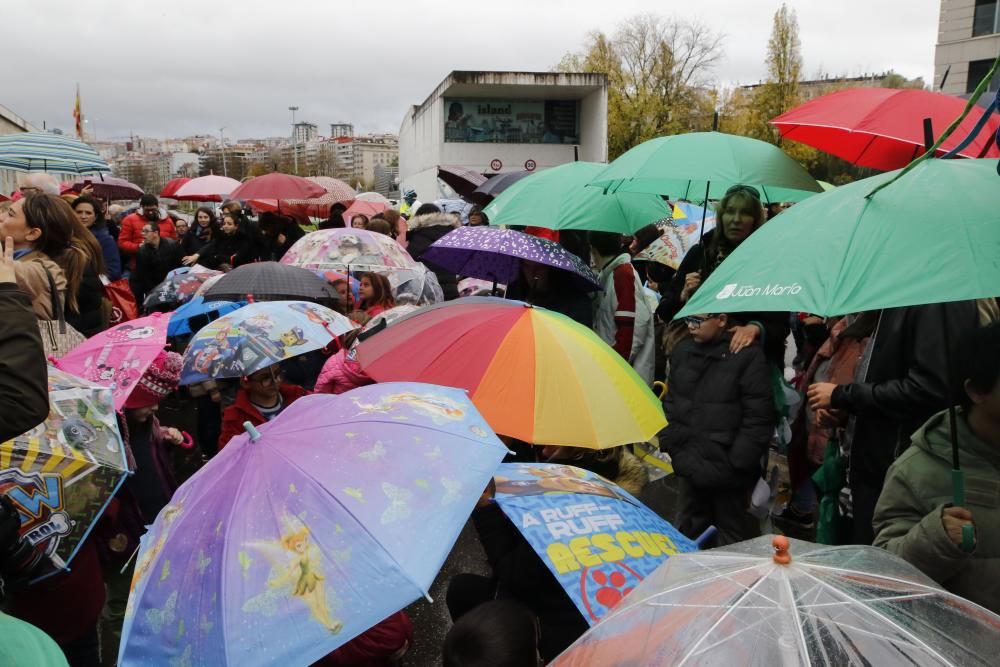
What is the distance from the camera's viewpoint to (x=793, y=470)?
172 inches

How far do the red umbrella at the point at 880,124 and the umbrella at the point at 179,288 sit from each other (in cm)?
512

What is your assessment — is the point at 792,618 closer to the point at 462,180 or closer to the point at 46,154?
the point at 46,154

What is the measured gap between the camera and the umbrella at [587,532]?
2020 mm

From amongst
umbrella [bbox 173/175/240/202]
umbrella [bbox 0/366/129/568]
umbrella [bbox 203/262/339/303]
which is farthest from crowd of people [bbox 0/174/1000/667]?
umbrella [bbox 173/175/240/202]

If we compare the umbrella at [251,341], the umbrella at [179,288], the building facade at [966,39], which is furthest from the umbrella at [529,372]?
the building facade at [966,39]

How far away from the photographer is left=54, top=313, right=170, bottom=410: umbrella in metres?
3.27

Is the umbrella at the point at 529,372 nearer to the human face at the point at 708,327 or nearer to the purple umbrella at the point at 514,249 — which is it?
the human face at the point at 708,327

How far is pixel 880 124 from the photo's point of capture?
3.58 m

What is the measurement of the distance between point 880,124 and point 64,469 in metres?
3.80

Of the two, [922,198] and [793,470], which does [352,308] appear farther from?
[922,198]

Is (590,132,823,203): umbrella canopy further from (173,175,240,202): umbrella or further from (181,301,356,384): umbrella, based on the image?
(173,175,240,202): umbrella

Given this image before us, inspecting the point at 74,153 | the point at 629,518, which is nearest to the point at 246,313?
the point at 629,518

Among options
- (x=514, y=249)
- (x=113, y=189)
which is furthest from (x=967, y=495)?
(x=113, y=189)

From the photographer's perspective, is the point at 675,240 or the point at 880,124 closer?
the point at 880,124
